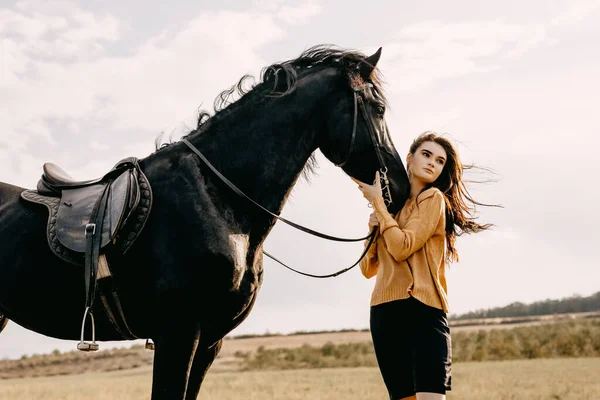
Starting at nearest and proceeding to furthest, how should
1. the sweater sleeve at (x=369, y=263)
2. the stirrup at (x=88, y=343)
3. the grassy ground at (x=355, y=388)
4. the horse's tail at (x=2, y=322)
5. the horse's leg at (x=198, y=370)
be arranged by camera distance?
the stirrup at (x=88, y=343), the horse's leg at (x=198, y=370), the sweater sleeve at (x=369, y=263), the horse's tail at (x=2, y=322), the grassy ground at (x=355, y=388)

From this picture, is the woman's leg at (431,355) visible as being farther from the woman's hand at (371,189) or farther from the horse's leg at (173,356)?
the horse's leg at (173,356)

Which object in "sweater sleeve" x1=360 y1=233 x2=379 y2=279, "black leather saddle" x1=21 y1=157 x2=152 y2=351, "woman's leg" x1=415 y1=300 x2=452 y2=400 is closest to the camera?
"woman's leg" x1=415 y1=300 x2=452 y2=400

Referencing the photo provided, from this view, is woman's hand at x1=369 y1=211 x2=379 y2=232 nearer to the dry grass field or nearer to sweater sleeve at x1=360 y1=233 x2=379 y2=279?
sweater sleeve at x1=360 y1=233 x2=379 y2=279

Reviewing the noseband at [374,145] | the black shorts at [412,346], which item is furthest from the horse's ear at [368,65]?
the black shorts at [412,346]

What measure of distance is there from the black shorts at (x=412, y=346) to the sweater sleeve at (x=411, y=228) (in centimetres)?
37

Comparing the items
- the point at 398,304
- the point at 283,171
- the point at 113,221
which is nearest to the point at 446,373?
the point at 398,304

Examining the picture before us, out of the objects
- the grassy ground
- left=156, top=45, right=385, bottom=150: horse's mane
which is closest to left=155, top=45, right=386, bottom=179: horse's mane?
left=156, top=45, right=385, bottom=150: horse's mane

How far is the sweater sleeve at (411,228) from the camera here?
4.24 meters

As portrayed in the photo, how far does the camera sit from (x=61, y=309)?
4.55 m

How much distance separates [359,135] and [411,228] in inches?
29.2

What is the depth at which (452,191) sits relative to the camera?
4.88 meters

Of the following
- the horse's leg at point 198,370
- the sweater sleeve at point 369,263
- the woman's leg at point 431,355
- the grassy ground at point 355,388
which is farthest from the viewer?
the grassy ground at point 355,388

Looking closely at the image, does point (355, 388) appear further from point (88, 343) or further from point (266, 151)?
point (266, 151)

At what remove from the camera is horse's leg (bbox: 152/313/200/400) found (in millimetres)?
4070
